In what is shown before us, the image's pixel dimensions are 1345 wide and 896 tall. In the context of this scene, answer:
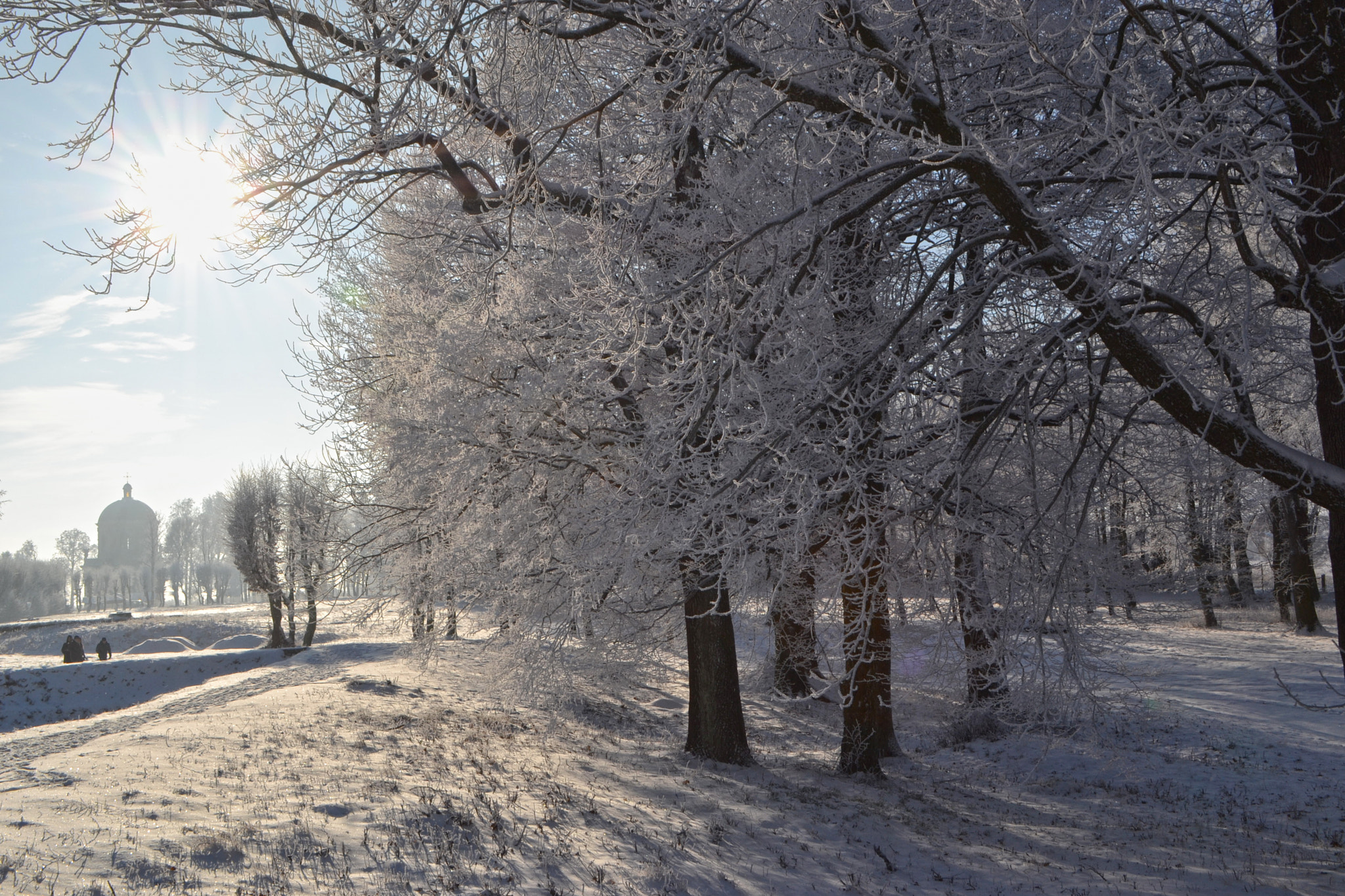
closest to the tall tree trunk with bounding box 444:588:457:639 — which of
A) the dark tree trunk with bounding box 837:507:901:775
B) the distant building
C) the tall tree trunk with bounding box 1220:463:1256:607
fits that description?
the dark tree trunk with bounding box 837:507:901:775

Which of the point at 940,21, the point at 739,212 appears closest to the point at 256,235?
the point at 739,212

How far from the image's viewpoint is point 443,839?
5.94 m

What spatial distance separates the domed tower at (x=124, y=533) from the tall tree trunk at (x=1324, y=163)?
139 m

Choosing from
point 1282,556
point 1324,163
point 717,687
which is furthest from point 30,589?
point 1324,163

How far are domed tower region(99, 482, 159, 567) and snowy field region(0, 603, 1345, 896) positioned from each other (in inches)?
4958

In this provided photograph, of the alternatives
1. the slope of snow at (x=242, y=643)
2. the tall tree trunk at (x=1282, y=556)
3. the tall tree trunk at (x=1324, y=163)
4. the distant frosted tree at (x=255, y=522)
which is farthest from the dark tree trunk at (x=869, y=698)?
the slope of snow at (x=242, y=643)

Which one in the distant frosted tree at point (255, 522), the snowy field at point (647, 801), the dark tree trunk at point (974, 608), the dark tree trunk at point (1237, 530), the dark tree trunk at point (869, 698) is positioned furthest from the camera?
the distant frosted tree at point (255, 522)

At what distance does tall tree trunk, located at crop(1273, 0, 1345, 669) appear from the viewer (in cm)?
449

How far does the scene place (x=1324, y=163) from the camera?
468 centimetres

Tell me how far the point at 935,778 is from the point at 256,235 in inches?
383

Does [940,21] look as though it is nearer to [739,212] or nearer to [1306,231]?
[739,212]

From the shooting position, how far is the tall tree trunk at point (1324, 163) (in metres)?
4.49

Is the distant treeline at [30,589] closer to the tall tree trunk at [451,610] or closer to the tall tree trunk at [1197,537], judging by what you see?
the tall tree trunk at [451,610]

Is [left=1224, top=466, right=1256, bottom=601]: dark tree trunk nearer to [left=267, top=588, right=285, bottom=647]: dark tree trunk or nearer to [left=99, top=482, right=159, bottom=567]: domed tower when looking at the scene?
[left=267, top=588, right=285, bottom=647]: dark tree trunk
